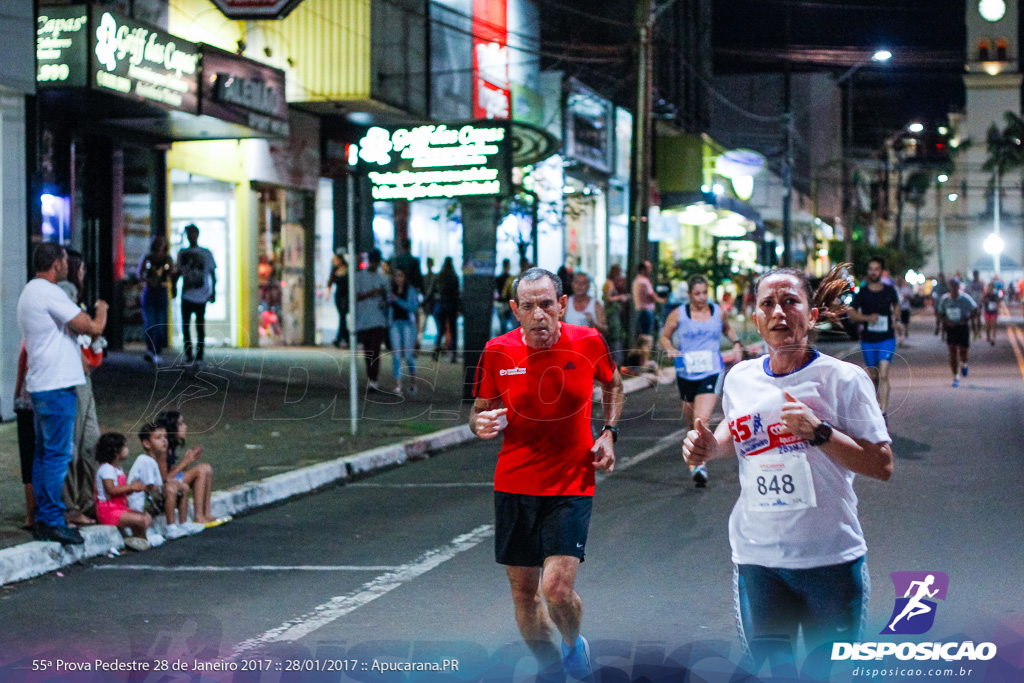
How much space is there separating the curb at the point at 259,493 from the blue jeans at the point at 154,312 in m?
5.82

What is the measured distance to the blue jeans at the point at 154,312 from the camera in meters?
18.5

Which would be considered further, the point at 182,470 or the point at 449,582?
the point at 182,470

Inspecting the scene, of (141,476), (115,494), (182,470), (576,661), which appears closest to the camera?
(576,661)

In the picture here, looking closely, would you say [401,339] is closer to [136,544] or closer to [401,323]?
[401,323]

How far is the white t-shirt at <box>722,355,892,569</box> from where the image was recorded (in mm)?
3848

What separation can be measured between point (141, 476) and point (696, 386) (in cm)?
512

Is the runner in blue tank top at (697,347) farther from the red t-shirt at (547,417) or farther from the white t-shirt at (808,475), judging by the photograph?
the white t-shirt at (808,475)

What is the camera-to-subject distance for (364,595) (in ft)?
23.7

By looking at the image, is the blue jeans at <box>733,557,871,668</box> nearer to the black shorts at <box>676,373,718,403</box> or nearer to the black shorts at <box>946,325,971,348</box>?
the black shorts at <box>676,373,718,403</box>

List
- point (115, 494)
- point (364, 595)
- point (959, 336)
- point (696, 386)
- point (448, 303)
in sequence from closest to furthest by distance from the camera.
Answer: point (364, 595)
point (115, 494)
point (696, 386)
point (959, 336)
point (448, 303)

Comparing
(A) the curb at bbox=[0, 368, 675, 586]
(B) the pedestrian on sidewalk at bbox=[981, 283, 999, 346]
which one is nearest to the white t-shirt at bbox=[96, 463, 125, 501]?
(A) the curb at bbox=[0, 368, 675, 586]

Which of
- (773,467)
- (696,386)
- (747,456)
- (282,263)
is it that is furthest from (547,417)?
(282,263)

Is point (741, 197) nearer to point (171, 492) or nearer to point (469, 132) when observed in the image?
point (469, 132)

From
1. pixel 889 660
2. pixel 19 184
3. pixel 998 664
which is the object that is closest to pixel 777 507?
pixel 889 660
